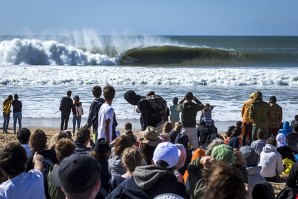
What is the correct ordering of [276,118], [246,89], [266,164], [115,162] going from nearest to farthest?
1. [115,162]
2. [266,164]
3. [276,118]
4. [246,89]

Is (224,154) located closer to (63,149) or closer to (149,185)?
(149,185)

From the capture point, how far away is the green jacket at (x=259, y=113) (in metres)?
11.1

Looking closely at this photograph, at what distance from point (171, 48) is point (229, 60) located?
6743 millimetres

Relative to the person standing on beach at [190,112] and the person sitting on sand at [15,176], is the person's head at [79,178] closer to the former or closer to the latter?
the person sitting on sand at [15,176]

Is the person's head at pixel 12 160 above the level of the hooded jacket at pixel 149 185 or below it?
above

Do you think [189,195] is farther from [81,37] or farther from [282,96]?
[81,37]

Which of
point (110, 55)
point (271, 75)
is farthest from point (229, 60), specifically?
point (271, 75)

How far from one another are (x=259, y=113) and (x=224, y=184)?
28.2 feet

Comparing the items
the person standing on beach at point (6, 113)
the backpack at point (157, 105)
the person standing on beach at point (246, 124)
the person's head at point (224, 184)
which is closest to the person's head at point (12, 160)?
the person's head at point (224, 184)

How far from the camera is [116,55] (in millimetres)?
56031

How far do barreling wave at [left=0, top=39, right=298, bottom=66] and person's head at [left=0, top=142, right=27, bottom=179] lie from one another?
4753 cm

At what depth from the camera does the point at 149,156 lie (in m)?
5.26

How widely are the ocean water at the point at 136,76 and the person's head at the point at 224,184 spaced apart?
49.8 feet

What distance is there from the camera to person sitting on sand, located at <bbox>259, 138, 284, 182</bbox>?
861 cm
